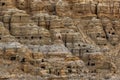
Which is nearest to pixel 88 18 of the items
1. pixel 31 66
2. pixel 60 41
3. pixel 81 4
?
pixel 81 4

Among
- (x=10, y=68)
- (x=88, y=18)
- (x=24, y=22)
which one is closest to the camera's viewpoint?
(x=10, y=68)

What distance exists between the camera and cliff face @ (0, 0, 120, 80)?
3383 inches

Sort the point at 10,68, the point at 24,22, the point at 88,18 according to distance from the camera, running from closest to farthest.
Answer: the point at 10,68
the point at 24,22
the point at 88,18

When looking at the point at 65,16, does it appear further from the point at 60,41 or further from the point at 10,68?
the point at 10,68

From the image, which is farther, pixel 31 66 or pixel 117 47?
pixel 117 47

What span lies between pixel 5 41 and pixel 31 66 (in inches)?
202

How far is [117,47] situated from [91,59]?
21.8 feet

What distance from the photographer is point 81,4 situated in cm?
9812

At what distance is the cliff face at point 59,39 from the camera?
8594 centimetres

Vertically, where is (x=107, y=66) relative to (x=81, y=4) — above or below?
below

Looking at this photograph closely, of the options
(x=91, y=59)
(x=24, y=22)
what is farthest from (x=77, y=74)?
(x=24, y=22)

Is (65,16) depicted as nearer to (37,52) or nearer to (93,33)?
(93,33)

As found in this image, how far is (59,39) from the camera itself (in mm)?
91125

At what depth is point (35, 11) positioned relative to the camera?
95875mm
